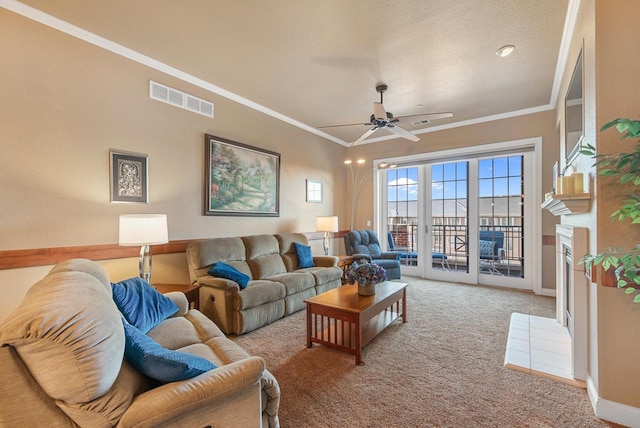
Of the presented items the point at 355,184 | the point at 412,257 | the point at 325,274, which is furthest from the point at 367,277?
the point at 355,184

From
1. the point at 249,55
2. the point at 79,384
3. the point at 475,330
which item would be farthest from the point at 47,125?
the point at 475,330

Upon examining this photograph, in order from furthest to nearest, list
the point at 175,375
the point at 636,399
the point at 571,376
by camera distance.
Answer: the point at 571,376, the point at 636,399, the point at 175,375

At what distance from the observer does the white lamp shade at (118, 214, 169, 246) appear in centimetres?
246

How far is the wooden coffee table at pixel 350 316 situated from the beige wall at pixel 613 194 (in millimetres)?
1527

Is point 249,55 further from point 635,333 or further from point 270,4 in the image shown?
point 635,333

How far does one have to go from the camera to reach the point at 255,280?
11.5ft

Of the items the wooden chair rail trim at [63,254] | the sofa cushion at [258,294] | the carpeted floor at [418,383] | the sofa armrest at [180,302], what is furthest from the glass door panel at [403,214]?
the sofa armrest at [180,302]

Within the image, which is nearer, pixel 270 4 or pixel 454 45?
pixel 270 4

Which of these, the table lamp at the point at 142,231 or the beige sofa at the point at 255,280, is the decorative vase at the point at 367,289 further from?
the table lamp at the point at 142,231

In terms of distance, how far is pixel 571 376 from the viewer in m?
2.13

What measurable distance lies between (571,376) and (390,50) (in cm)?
325

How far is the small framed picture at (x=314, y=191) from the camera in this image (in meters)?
5.39

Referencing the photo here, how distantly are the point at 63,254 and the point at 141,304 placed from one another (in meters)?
1.28

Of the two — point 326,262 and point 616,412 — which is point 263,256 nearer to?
point 326,262
